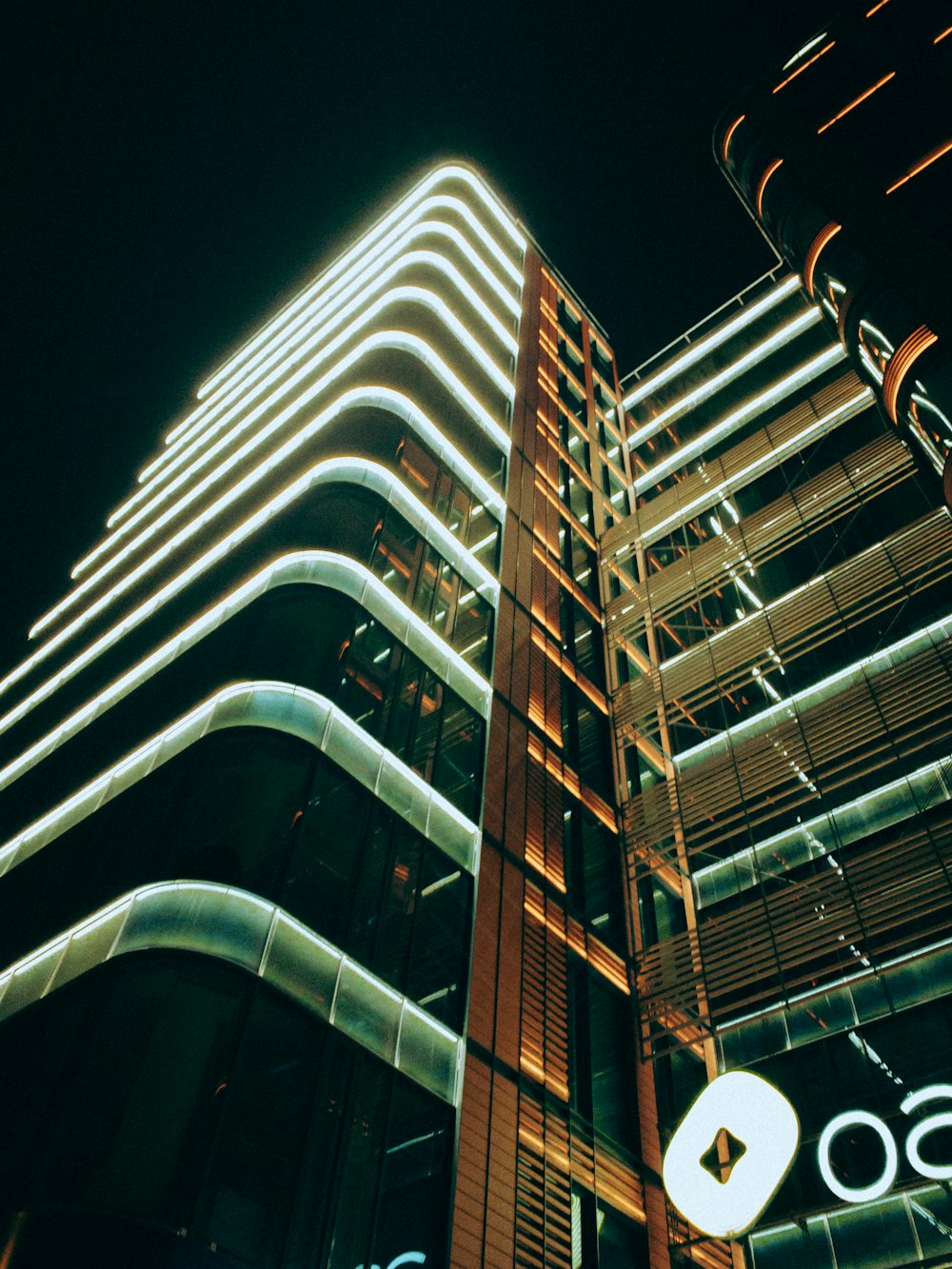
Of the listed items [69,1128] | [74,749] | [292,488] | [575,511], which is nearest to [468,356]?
[575,511]

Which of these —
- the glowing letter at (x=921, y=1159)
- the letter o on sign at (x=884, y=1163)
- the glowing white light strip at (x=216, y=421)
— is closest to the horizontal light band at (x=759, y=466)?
the glowing white light strip at (x=216, y=421)

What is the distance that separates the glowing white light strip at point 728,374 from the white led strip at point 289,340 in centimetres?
593

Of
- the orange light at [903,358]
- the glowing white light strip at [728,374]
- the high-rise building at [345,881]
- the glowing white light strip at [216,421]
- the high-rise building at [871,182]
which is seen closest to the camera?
the high-rise building at [345,881]

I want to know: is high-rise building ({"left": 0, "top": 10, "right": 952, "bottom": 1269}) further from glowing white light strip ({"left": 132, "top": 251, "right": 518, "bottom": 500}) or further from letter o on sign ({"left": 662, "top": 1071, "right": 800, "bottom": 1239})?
glowing white light strip ({"left": 132, "top": 251, "right": 518, "bottom": 500})

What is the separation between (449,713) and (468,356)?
12.5m

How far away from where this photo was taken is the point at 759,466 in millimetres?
24328

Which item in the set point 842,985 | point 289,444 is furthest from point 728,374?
point 842,985

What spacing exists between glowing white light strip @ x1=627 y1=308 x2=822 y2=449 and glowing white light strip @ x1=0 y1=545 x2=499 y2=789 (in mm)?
14631

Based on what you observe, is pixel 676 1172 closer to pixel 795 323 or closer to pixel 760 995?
pixel 760 995

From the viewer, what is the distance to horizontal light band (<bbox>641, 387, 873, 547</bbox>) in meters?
22.9

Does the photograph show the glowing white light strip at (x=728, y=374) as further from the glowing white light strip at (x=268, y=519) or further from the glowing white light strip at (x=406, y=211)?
the glowing white light strip at (x=268, y=519)

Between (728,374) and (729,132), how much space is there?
8.20 metres

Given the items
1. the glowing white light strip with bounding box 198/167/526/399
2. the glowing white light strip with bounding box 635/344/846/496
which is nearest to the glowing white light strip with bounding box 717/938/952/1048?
the glowing white light strip with bounding box 635/344/846/496

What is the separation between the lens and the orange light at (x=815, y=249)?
17.6 m
